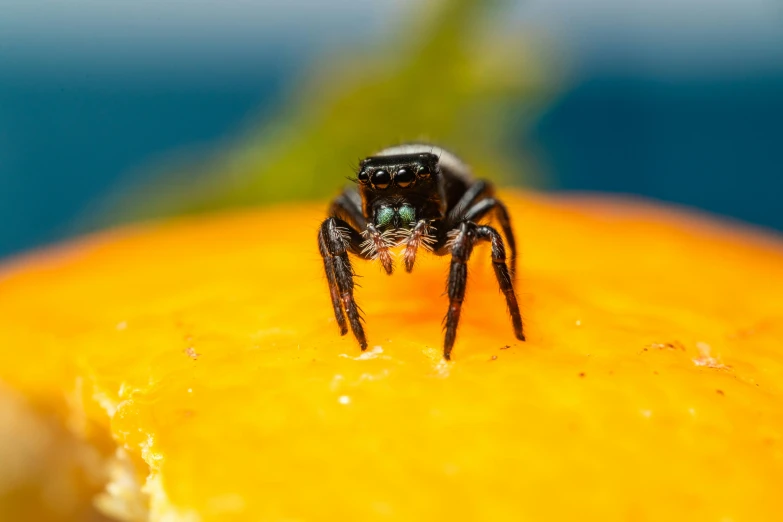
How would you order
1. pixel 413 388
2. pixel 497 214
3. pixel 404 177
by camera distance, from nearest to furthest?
pixel 413 388 < pixel 404 177 < pixel 497 214

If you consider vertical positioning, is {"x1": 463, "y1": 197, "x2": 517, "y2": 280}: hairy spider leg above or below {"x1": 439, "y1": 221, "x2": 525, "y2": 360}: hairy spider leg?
below

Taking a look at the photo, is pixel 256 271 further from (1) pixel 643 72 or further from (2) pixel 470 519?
(1) pixel 643 72

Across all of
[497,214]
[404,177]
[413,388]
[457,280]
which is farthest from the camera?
[497,214]

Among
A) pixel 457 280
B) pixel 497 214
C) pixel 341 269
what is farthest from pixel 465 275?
pixel 497 214

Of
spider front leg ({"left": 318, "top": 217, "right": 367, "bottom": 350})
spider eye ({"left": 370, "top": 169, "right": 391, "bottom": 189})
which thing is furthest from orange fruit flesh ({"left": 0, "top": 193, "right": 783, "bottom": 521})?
spider eye ({"left": 370, "top": 169, "right": 391, "bottom": 189})

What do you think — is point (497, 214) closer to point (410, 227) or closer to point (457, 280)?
point (410, 227)

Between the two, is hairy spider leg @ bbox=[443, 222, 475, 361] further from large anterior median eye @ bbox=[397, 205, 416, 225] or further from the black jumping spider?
large anterior median eye @ bbox=[397, 205, 416, 225]
